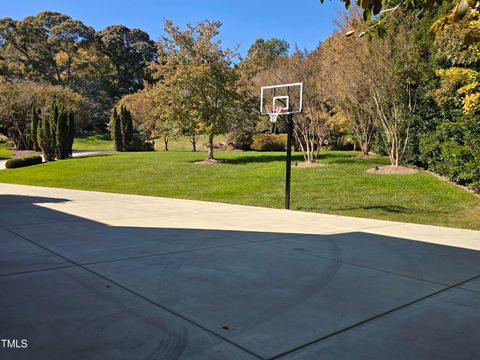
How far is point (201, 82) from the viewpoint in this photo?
75.4 feet

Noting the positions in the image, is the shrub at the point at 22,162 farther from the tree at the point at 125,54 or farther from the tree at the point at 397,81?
the tree at the point at 125,54

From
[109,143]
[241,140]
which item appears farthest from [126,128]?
[109,143]

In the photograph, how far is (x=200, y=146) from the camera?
136 ft

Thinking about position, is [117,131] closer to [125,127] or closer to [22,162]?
[125,127]

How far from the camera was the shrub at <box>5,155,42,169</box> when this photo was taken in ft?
89.4

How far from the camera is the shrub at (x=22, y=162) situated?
27.3 m

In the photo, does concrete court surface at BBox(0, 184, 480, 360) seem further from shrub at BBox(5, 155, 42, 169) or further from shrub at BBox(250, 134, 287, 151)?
shrub at BBox(250, 134, 287, 151)

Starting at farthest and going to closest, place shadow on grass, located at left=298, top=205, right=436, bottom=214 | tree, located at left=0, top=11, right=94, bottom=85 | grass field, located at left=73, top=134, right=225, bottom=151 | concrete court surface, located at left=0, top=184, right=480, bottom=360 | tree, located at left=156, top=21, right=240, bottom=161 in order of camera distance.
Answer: tree, located at left=0, top=11, right=94, bottom=85 → grass field, located at left=73, top=134, right=225, bottom=151 → tree, located at left=156, top=21, right=240, bottom=161 → shadow on grass, located at left=298, top=205, right=436, bottom=214 → concrete court surface, located at left=0, top=184, right=480, bottom=360

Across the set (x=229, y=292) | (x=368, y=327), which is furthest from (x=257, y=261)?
(x=368, y=327)

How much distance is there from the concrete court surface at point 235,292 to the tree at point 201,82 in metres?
16.3

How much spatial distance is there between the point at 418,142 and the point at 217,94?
1170 centimetres

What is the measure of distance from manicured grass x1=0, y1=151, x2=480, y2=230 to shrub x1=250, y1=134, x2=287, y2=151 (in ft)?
38.2

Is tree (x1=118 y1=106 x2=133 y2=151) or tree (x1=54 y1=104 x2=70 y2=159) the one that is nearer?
tree (x1=54 y1=104 x2=70 y2=159)

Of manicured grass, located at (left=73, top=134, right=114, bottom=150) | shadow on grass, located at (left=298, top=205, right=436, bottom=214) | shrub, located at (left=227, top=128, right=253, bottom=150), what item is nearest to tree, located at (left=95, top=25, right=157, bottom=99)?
manicured grass, located at (left=73, top=134, right=114, bottom=150)
